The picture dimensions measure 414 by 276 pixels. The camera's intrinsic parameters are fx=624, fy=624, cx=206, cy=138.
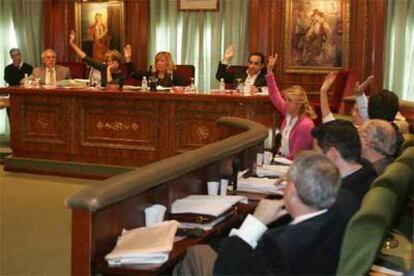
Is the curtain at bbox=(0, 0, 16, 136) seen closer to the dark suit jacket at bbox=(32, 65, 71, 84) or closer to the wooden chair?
the dark suit jacket at bbox=(32, 65, 71, 84)

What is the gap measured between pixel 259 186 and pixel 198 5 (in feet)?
21.8

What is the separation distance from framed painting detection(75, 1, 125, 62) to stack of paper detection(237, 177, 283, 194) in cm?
713

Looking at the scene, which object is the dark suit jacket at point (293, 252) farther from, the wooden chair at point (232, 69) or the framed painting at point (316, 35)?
the framed painting at point (316, 35)

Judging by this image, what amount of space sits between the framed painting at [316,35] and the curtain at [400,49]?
0.62 m

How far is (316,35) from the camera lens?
972cm

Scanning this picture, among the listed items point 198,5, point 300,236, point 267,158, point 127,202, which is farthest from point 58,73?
point 300,236

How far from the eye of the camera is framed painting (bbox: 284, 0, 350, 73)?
31.3 feet

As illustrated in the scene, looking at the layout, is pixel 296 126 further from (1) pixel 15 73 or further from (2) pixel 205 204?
(1) pixel 15 73

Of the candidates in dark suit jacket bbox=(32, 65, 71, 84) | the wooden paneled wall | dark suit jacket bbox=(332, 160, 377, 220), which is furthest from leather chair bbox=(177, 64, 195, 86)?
dark suit jacket bbox=(332, 160, 377, 220)

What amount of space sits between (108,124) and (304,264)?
558 cm

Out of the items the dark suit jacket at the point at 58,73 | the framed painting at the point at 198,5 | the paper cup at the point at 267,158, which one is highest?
the framed painting at the point at 198,5

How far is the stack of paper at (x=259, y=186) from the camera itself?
4062 mm

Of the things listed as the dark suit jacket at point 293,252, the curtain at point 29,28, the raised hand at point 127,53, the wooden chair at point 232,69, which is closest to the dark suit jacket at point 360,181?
the dark suit jacket at point 293,252

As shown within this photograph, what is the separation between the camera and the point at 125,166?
7578 mm
